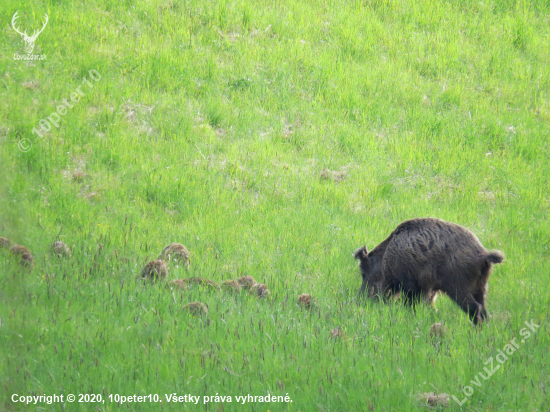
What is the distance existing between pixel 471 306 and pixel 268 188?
5.26 meters

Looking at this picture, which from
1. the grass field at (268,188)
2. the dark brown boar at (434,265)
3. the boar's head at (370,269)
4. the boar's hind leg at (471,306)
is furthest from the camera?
the boar's head at (370,269)

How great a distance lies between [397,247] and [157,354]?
14.1ft

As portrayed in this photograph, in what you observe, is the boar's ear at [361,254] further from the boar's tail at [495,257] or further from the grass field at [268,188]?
the boar's tail at [495,257]

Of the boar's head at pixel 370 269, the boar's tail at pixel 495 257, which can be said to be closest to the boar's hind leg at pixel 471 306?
the boar's tail at pixel 495 257

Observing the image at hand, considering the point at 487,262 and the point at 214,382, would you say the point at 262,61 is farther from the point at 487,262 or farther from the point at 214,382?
the point at 214,382

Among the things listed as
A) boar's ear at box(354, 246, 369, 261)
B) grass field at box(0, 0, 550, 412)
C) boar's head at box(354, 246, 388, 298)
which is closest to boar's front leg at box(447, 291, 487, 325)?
grass field at box(0, 0, 550, 412)

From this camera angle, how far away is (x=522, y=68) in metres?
16.3

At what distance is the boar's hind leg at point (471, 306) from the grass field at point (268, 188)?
149mm

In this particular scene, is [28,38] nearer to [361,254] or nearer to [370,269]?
[361,254]

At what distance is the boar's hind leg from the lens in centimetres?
813

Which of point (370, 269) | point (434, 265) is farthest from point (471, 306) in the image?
point (370, 269)

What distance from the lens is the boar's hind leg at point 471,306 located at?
8133 millimetres

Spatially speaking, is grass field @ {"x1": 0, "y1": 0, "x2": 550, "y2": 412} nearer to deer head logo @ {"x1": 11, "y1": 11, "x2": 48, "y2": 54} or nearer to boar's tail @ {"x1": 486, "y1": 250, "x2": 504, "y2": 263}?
deer head logo @ {"x1": 11, "y1": 11, "x2": 48, "y2": 54}

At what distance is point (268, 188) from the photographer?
12.2 m
